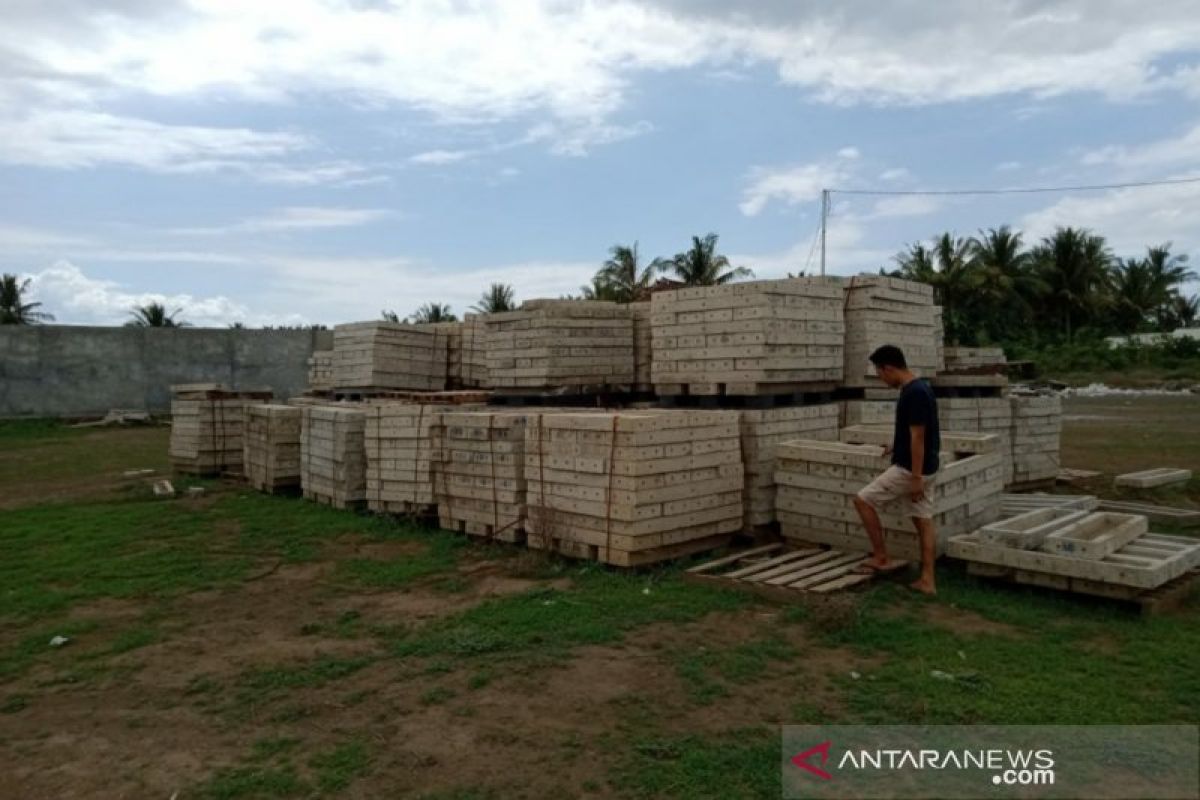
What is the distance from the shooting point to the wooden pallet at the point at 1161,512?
900 cm

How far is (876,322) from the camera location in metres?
9.42

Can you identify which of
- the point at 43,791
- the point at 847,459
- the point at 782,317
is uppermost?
the point at 782,317

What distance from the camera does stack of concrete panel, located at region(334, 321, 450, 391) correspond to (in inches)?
557

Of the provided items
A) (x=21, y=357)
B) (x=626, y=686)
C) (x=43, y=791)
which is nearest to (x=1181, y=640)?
(x=626, y=686)

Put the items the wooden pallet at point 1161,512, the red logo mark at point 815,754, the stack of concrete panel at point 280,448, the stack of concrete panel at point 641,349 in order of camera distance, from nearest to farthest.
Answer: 1. the red logo mark at point 815,754
2. the wooden pallet at point 1161,512
3. the stack of concrete panel at point 641,349
4. the stack of concrete panel at point 280,448

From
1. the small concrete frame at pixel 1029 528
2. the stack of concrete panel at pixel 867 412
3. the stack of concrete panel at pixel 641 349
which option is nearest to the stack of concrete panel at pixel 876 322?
the stack of concrete panel at pixel 867 412

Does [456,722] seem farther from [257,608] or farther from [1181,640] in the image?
[1181,640]

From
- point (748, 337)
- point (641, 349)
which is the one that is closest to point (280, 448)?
point (641, 349)

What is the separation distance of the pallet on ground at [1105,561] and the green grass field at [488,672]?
246mm

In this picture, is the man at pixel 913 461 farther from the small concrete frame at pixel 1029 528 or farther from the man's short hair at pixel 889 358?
the small concrete frame at pixel 1029 528

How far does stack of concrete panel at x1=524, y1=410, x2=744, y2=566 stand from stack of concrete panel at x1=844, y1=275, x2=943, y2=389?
2.20 m

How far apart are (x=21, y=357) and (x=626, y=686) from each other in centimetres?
2720

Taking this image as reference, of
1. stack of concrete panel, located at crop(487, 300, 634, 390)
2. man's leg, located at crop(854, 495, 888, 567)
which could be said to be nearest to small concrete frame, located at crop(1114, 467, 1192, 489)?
man's leg, located at crop(854, 495, 888, 567)

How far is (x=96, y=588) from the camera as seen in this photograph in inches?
291
